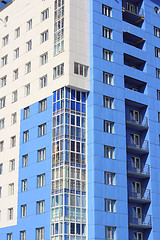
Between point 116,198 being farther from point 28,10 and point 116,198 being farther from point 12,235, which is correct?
point 28,10

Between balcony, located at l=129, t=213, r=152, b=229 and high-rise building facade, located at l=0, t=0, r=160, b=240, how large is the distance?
4.5 inches

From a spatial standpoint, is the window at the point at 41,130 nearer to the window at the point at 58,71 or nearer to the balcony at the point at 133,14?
the window at the point at 58,71

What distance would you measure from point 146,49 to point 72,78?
40.0 feet

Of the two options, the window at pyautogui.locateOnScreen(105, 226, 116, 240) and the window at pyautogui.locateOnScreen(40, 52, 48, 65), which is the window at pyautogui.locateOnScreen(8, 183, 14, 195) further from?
the window at pyautogui.locateOnScreen(40, 52, 48, 65)

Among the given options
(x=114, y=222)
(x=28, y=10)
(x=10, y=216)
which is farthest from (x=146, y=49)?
(x=10, y=216)

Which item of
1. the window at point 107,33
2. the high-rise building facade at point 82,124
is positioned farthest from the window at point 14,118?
the window at point 107,33

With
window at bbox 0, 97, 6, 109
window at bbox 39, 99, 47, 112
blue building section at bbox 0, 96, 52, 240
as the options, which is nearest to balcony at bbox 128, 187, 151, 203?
blue building section at bbox 0, 96, 52, 240

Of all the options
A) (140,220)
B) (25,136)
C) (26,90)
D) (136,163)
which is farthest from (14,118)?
(140,220)

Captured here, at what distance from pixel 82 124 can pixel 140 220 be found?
12110 millimetres

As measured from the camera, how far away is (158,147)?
2114 inches

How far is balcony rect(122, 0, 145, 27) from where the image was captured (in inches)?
2240

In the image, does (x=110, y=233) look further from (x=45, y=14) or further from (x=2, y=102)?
(x=45, y=14)

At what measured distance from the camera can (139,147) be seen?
175ft

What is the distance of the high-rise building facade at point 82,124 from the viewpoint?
46.9 m
